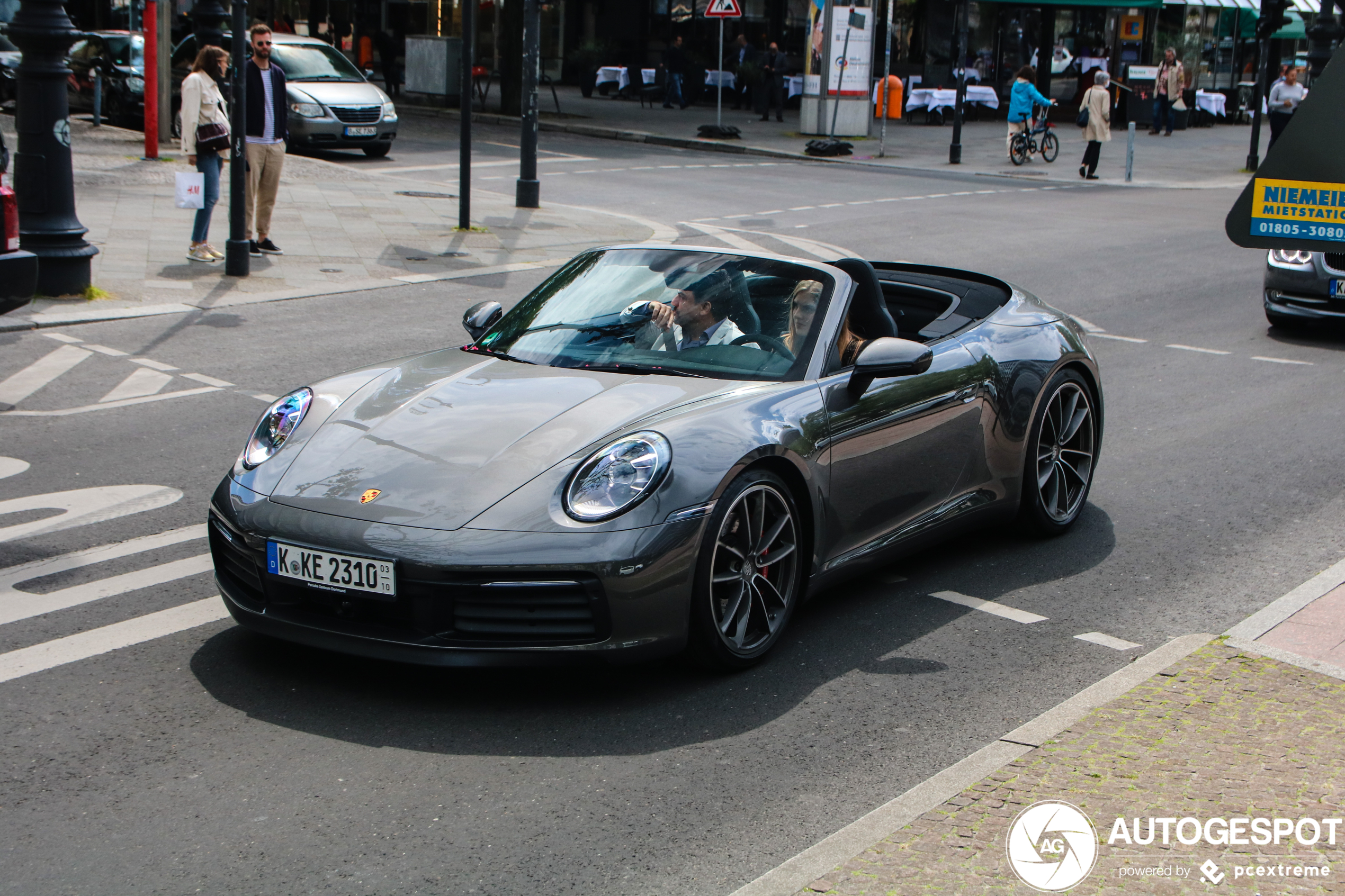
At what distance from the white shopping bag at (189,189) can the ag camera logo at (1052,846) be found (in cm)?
1083

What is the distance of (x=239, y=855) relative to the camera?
11.9 feet

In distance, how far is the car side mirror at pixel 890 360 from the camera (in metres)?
5.32

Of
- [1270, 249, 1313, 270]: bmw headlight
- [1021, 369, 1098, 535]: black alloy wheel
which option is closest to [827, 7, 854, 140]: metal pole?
[1270, 249, 1313, 270]: bmw headlight

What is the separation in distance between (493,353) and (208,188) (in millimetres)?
8850

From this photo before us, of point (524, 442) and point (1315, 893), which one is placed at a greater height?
point (524, 442)

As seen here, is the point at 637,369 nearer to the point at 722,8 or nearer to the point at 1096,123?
the point at 1096,123

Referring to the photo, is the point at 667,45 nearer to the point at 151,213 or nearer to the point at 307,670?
the point at 151,213

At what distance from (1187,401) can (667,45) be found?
36.9 meters

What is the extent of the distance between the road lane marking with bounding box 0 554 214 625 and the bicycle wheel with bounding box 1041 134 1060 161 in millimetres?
26405

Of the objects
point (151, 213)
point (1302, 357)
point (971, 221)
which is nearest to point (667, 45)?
point (971, 221)

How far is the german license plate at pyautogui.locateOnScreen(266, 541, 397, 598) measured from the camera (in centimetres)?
441

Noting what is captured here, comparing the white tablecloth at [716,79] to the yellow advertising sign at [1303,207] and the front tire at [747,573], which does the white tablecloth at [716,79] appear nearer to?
the front tire at [747,573]

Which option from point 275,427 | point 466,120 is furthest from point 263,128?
point 275,427

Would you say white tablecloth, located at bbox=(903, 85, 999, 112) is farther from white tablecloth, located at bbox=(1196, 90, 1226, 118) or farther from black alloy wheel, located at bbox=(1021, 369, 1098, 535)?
black alloy wheel, located at bbox=(1021, 369, 1098, 535)
